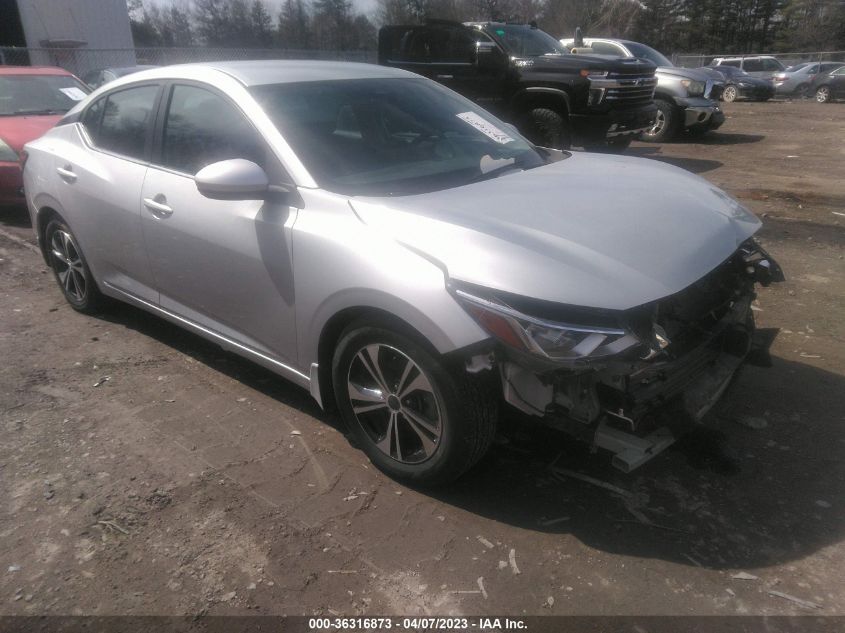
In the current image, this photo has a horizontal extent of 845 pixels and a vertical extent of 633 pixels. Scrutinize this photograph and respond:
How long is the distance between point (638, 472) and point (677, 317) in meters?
0.78

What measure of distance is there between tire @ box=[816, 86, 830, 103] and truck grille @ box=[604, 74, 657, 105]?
18084 millimetres

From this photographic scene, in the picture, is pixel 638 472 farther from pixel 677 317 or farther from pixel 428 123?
pixel 428 123

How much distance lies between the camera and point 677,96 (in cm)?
1259

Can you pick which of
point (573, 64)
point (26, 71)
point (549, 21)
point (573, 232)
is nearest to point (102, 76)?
point (26, 71)

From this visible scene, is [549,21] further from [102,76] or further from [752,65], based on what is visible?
[102,76]

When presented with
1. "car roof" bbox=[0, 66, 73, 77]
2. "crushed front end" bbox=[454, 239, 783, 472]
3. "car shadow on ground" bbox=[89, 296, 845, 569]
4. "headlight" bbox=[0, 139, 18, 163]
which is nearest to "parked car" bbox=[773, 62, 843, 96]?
"car roof" bbox=[0, 66, 73, 77]

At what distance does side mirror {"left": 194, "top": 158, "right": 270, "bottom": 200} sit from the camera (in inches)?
117

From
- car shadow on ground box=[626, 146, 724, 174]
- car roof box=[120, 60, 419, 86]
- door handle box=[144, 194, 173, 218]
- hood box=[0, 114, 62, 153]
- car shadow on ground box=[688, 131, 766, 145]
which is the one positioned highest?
car roof box=[120, 60, 419, 86]

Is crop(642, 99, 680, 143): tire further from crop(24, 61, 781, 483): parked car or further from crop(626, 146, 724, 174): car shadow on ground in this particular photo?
crop(24, 61, 781, 483): parked car

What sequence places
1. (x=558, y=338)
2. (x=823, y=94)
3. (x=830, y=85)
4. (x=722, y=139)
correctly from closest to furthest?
(x=558, y=338) < (x=722, y=139) < (x=830, y=85) < (x=823, y=94)

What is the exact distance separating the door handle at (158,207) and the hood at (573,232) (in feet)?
4.18

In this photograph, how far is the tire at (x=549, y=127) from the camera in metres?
9.80

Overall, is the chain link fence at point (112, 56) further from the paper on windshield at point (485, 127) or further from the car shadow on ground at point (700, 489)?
the car shadow on ground at point (700, 489)

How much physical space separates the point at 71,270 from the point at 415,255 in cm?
326
